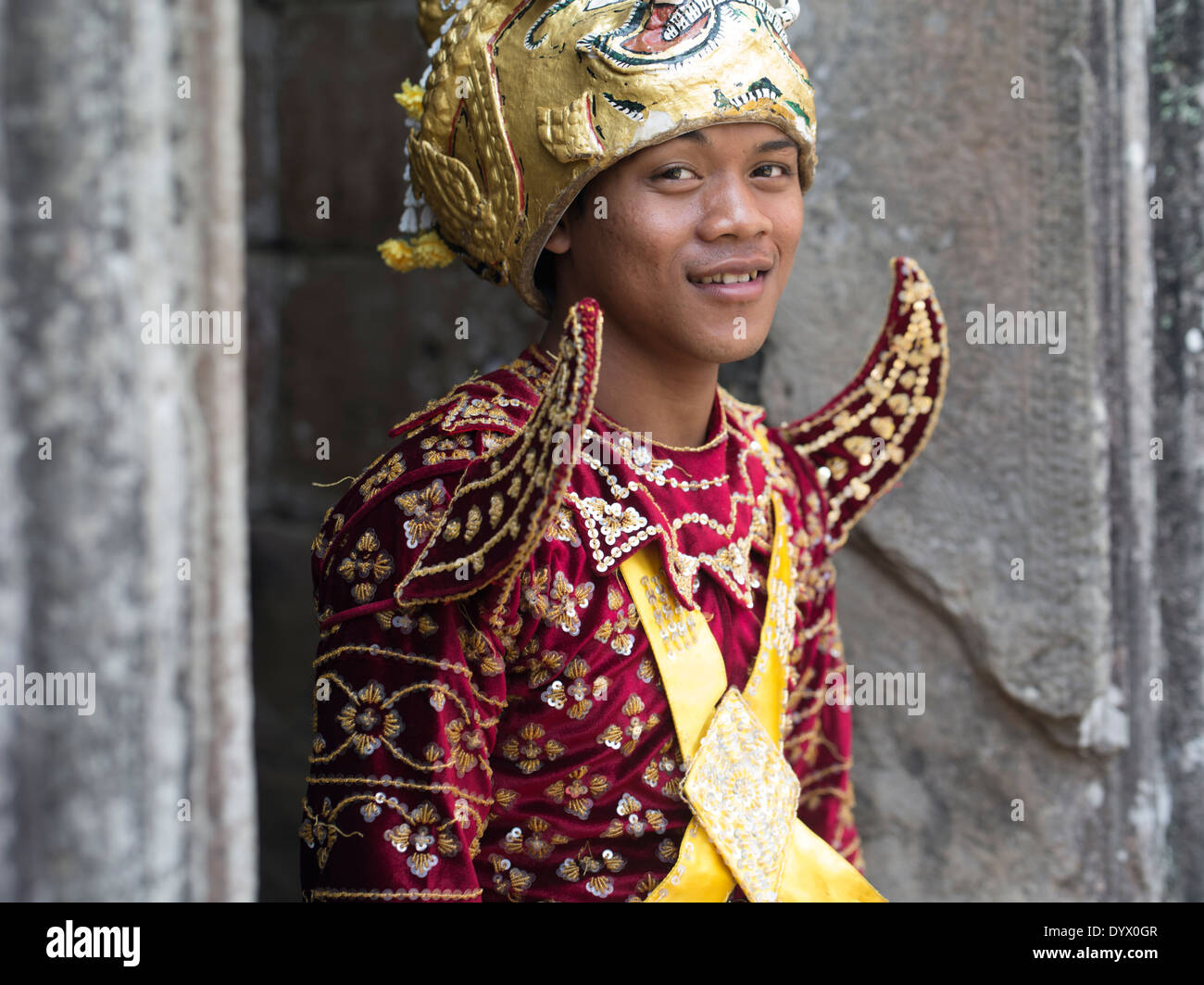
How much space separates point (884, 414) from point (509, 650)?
733mm

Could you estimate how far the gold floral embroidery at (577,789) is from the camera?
136 cm

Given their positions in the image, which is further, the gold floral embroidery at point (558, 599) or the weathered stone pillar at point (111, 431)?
the gold floral embroidery at point (558, 599)

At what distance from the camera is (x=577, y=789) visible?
4.46 ft

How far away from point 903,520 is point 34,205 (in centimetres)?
156

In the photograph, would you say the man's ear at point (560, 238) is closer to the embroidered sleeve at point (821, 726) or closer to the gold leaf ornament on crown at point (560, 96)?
the gold leaf ornament on crown at point (560, 96)

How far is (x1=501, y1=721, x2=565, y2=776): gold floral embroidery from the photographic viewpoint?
135 centimetres

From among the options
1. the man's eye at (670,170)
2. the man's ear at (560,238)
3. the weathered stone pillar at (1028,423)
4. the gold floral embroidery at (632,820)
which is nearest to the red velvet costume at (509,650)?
the gold floral embroidery at (632,820)

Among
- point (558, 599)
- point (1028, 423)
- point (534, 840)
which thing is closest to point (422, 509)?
point (558, 599)

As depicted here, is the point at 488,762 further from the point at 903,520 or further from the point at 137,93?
the point at 903,520

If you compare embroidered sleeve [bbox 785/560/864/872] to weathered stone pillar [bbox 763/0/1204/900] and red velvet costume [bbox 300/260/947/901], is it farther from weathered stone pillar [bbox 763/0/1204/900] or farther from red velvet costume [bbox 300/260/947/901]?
weathered stone pillar [bbox 763/0/1204/900]

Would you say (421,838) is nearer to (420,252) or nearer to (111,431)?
(111,431)

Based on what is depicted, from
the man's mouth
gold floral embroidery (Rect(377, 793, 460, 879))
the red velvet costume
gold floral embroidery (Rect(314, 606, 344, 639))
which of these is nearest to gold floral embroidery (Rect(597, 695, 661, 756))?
the red velvet costume

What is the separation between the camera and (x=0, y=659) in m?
0.87
